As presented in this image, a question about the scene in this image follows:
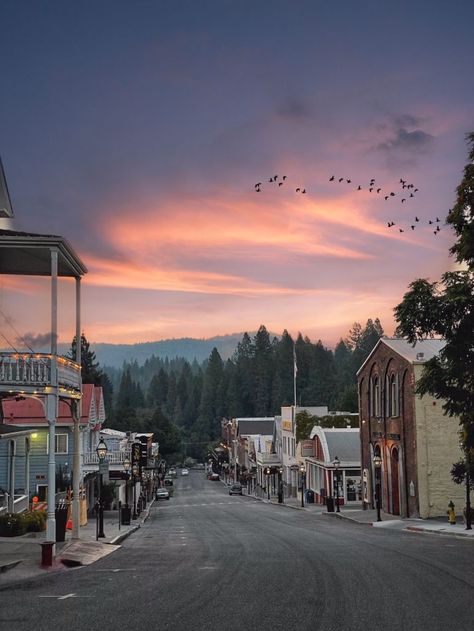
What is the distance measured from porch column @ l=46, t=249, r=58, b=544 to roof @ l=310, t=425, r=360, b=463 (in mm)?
41544

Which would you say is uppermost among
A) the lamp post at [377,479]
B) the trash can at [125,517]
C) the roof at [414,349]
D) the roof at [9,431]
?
the roof at [414,349]

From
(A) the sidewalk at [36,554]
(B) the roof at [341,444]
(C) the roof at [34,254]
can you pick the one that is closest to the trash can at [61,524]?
(A) the sidewalk at [36,554]

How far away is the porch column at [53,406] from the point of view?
2062 cm

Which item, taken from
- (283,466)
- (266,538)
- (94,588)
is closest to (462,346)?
(266,538)

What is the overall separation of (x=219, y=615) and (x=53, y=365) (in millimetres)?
11787

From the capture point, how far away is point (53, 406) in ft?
69.2

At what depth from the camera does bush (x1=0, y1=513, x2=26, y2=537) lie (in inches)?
925

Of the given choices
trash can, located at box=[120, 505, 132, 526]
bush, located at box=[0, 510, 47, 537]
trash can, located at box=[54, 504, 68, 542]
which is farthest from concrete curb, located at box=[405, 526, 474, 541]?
bush, located at box=[0, 510, 47, 537]

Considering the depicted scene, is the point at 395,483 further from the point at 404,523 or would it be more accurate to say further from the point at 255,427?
the point at 255,427

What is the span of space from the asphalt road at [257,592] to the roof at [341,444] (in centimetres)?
3946

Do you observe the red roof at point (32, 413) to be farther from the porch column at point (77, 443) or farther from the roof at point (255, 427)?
the roof at point (255, 427)

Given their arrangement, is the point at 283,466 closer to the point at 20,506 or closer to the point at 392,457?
the point at 392,457

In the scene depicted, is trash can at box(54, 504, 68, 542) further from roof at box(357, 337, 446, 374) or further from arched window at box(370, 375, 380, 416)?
arched window at box(370, 375, 380, 416)

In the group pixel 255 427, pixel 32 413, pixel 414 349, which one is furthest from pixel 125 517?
pixel 255 427
